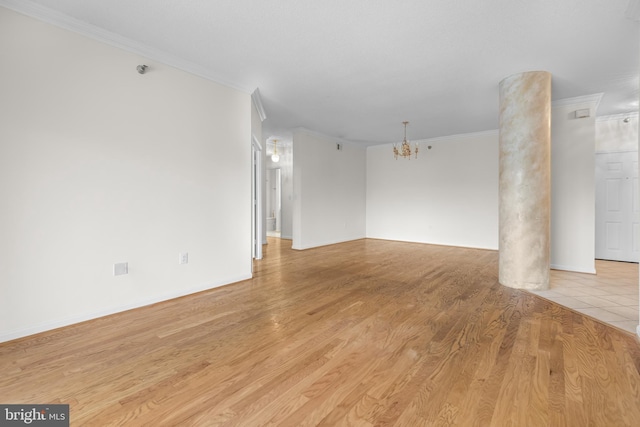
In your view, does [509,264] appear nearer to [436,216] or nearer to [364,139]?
[436,216]

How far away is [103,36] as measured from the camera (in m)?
2.81

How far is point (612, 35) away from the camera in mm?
2934

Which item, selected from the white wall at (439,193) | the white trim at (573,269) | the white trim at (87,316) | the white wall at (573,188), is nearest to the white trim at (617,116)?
the white wall at (573,188)

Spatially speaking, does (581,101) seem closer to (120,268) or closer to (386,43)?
(386,43)

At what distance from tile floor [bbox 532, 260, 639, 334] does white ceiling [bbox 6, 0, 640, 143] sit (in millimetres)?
2732

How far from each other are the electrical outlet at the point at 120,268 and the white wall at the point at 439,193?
6.66 m

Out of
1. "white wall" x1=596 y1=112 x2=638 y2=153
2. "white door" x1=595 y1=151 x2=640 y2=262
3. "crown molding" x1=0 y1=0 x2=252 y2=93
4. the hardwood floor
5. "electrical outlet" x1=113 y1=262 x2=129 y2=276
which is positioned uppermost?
"crown molding" x1=0 y1=0 x2=252 y2=93

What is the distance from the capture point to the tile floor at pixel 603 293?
286cm

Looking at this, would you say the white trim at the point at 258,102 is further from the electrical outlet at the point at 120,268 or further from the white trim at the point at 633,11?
the white trim at the point at 633,11

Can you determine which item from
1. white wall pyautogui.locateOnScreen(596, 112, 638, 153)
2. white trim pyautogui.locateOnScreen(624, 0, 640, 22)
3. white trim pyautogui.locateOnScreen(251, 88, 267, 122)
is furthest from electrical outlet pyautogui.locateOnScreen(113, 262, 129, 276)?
white wall pyautogui.locateOnScreen(596, 112, 638, 153)

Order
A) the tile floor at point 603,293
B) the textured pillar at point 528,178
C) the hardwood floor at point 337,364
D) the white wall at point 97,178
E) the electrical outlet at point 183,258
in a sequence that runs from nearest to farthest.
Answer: the hardwood floor at point 337,364
the white wall at point 97,178
the tile floor at point 603,293
the electrical outlet at point 183,258
the textured pillar at point 528,178

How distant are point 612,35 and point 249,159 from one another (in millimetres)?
4290

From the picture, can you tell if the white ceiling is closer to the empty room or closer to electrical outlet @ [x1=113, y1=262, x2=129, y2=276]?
the empty room

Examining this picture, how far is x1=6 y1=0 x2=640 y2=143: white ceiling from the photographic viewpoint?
249 cm
